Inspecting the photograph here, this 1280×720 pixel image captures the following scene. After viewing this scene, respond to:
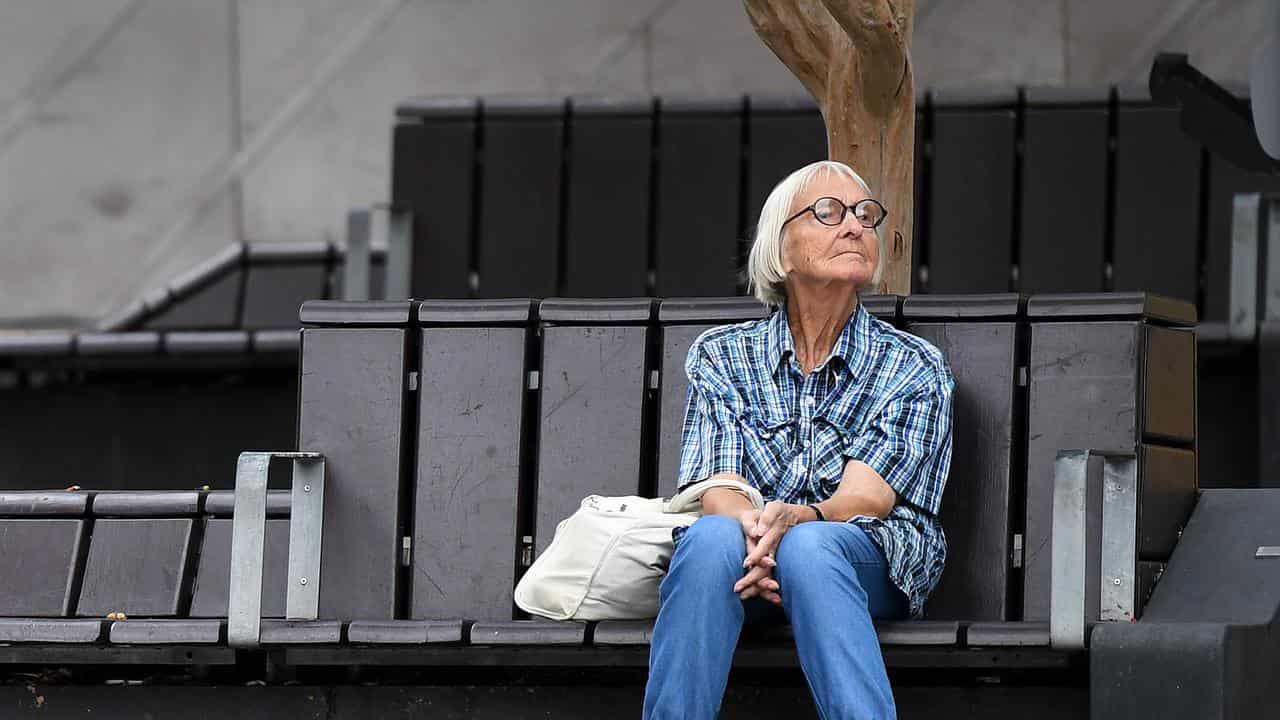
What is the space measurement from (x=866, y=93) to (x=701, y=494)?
61.5 inches

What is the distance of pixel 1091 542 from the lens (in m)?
3.65

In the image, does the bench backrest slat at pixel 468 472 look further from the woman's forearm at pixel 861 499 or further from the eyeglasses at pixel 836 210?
the woman's forearm at pixel 861 499

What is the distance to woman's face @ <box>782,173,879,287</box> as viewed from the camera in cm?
403

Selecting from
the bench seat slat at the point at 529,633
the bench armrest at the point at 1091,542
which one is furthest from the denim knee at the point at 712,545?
the bench armrest at the point at 1091,542

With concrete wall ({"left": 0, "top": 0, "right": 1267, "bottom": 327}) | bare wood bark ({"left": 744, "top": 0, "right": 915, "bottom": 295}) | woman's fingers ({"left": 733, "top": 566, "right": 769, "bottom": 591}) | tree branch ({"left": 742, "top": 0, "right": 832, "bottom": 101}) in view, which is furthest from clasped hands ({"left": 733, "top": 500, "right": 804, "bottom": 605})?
concrete wall ({"left": 0, "top": 0, "right": 1267, "bottom": 327})

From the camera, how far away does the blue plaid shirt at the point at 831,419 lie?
3818mm

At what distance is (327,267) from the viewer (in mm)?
9555

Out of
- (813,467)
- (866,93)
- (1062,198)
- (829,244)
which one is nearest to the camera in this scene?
(813,467)

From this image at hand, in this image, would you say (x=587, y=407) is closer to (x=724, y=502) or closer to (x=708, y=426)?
(x=708, y=426)

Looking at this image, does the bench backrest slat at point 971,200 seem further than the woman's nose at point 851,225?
Yes

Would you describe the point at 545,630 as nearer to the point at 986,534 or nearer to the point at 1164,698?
the point at 986,534

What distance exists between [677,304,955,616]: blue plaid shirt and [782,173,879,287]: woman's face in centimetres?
9

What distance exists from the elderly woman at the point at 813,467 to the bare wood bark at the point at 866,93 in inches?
29.0

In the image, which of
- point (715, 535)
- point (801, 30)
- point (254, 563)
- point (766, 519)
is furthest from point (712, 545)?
point (801, 30)
